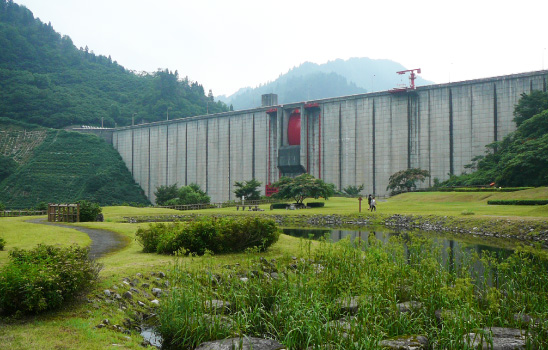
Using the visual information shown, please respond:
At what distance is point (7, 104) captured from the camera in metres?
104

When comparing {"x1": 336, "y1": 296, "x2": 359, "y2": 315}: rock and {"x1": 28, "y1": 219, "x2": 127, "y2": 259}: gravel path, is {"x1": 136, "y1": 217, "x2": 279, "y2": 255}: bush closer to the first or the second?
{"x1": 28, "y1": 219, "x2": 127, "y2": 259}: gravel path

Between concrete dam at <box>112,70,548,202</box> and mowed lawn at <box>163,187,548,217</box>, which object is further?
concrete dam at <box>112,70,548,202</box>

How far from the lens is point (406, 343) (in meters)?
7.18

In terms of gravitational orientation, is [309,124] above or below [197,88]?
below

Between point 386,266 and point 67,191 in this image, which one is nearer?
point 386,266

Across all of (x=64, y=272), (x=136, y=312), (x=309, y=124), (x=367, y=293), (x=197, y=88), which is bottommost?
(x=136, y=312)

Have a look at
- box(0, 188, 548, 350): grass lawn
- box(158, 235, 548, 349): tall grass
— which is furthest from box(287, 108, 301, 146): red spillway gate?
box(158, 235, 548, 349): tall grass

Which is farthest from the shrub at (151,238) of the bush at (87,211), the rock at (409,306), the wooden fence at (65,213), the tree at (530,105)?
the tree at (530,105)

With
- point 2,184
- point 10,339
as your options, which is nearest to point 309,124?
point 2,184

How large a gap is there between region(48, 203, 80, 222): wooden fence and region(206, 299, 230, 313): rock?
77.1 ft

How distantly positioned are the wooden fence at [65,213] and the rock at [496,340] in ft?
90.6

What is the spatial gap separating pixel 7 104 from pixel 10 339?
117 metres

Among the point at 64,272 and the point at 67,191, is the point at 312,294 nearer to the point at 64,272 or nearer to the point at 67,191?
the point at 64,272

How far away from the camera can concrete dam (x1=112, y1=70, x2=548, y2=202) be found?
56.4 meters
